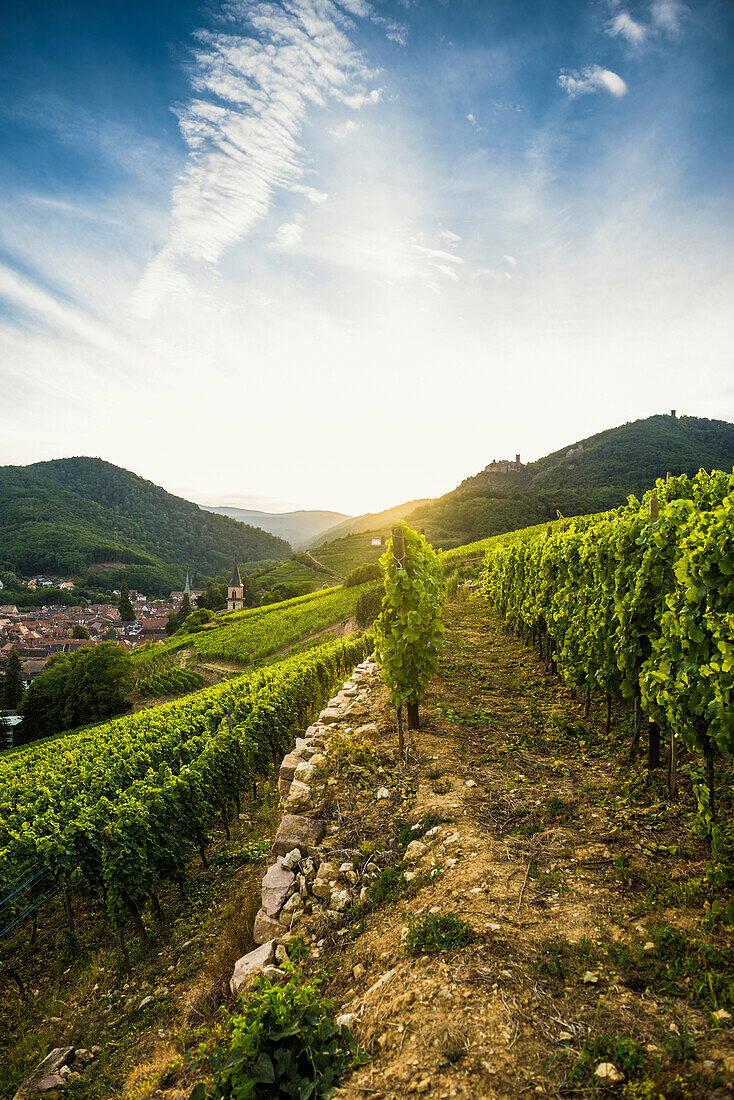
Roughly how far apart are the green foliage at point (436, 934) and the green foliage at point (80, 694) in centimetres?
3822

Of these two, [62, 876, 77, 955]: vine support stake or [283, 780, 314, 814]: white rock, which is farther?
[62, 876, 77, 955]: vine support stake

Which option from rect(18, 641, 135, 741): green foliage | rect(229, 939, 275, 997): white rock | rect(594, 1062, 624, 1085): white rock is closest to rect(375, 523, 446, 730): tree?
rect(229, 939, 275, 997): white rock

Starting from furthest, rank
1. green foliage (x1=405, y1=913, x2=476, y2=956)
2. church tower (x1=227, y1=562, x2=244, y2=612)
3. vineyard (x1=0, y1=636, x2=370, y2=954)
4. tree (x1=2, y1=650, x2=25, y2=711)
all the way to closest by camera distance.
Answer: church tower (x1=227, y1=562, x2=244, y2=612) → tree (x1=2, y1=650, x2=25, y2=711) → vineyard (x1=0, y1=636, x2=370, y2=954) → green foliage (x1=405, y1=913, x2=476, y2=956)

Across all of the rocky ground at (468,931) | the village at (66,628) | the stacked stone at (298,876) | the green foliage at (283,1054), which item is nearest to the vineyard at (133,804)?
the rocky ground at (468,931)

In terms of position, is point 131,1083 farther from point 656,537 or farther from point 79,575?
point 79,575

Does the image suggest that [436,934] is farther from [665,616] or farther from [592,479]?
[592,479]

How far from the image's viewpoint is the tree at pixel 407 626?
7629 mm

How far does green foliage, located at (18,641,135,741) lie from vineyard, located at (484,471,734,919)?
3565cm

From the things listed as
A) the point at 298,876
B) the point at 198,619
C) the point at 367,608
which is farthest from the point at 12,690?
the point at 298,876

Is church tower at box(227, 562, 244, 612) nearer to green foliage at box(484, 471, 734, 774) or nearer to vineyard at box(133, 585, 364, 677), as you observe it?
vineyard at box(133, 585, 364, 677)

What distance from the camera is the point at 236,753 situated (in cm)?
980

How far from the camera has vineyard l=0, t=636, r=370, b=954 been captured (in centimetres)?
688

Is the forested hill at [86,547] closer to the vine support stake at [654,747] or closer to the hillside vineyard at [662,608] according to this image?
the hillside vineyard at [662,608]

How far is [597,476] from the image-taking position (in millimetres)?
89688
